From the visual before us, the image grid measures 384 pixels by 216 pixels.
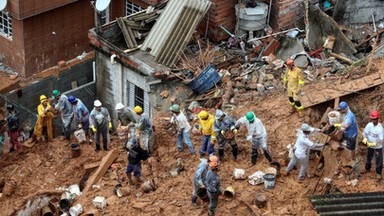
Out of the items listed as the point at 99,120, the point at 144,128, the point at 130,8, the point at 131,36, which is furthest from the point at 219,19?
the point at 144,128

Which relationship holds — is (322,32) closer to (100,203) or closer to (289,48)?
(289,48)

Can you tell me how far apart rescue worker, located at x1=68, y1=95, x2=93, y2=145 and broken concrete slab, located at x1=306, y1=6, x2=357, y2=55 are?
865cm

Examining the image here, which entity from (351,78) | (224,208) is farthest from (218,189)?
(351,78)

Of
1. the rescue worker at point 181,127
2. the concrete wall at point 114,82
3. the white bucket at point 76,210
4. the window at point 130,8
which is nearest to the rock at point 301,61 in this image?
the concrete wall at point 114,82

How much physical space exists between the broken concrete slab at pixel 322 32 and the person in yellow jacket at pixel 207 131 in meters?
7.40

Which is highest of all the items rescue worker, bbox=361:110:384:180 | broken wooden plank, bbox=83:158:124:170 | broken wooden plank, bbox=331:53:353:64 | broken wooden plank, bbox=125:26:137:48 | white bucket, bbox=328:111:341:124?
rescue worker, bbox=361:110:384:180

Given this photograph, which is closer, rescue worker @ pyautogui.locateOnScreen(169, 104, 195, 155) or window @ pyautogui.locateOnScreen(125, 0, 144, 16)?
rescue worker @ pyautogui.locateOnScreen(169, 104, 195, 155)

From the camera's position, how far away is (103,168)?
22.4 metres

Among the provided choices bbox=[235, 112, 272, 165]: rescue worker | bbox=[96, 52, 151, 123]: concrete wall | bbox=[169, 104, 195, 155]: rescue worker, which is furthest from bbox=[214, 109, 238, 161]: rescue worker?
bbox=[96, 52, 151, 123]: concrete wall

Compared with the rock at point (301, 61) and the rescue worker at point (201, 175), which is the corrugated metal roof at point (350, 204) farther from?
the rock at point (301, 61)

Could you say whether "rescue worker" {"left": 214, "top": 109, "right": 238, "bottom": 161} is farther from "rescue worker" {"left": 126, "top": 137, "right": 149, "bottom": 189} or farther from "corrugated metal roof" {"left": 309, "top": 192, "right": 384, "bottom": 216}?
"corrugated metal roof" {"left": 309, "top": 192, "right": 384, "bottom": 216}

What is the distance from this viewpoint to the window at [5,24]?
28.6m

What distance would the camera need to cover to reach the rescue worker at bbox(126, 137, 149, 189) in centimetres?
2033

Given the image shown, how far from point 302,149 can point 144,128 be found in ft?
15.8
